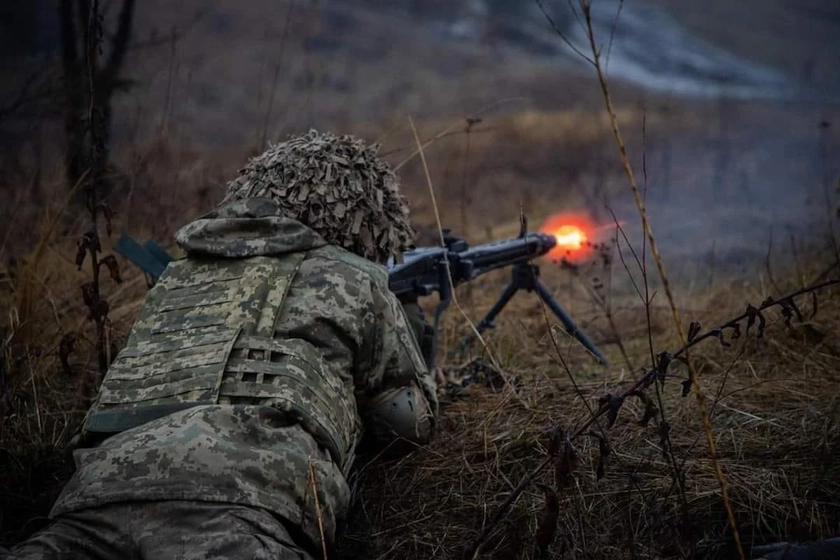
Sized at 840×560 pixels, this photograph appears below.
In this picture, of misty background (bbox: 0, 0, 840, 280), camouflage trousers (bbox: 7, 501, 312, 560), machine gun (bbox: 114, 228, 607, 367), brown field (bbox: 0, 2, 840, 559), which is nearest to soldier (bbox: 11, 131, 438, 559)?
camouflage trousers (bbox: 7, 501, 312, 560)

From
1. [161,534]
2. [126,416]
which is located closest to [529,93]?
[126,416]

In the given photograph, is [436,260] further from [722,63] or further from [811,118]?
[722,63]

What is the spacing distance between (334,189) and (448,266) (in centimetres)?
106

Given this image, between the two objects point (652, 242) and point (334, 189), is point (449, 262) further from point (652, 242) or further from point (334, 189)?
point (652, 242)

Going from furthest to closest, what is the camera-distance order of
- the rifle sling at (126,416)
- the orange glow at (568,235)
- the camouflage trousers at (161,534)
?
1. the orange glow at (568,235)
2. the rifle sling at (126,416)
3. the camouflage trousers at (161,534)

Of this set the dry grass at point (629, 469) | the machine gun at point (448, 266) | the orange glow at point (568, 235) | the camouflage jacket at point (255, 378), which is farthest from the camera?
the orange glow at point (568, 235)

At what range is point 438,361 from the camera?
4.71 meters

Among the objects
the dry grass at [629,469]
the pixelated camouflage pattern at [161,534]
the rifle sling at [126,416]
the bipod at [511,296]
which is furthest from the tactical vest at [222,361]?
the bipod at [511,296]

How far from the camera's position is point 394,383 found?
3.09 m

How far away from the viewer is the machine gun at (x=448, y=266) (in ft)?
11.5

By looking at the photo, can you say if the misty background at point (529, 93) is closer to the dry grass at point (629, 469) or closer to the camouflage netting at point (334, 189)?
the camouflage netting at point (334, 189)

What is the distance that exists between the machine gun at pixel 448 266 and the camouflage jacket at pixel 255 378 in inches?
25.2

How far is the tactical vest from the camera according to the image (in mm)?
2516

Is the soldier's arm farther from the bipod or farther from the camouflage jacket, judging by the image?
the bipod
